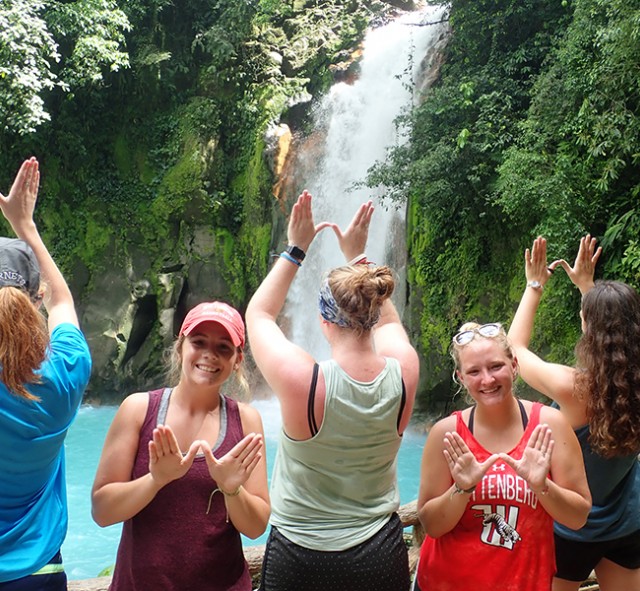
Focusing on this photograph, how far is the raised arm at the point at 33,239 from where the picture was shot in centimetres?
226

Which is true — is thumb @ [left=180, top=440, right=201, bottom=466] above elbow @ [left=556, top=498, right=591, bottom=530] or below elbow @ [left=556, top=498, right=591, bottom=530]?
above

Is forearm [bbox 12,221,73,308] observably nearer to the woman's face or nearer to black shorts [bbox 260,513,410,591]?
black shorts [bbox 260,513,410,591]

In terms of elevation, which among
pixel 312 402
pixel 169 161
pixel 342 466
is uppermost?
pixel 169 161

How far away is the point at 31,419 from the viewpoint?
184 centimetres

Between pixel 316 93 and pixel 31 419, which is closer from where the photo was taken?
pixel 31 419

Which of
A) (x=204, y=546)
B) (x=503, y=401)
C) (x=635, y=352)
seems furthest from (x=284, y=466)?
(x=635, y=352)

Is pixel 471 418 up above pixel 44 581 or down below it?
above

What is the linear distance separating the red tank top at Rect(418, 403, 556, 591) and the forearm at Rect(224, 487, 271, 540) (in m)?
0.66

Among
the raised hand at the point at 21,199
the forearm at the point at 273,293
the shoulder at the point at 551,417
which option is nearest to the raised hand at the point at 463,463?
the shoulder at the point at 551,417

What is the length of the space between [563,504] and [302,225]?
1.29 meters

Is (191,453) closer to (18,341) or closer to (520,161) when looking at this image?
(18,341)

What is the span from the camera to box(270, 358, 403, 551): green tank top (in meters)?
2.07

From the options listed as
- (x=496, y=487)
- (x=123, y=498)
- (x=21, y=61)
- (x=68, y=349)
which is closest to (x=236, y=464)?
(x=123, y=498)

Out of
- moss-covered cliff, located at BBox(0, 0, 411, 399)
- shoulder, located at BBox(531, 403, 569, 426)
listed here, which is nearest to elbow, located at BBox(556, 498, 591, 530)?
shoulder, located at BBox(531, 403, 569, 426)
